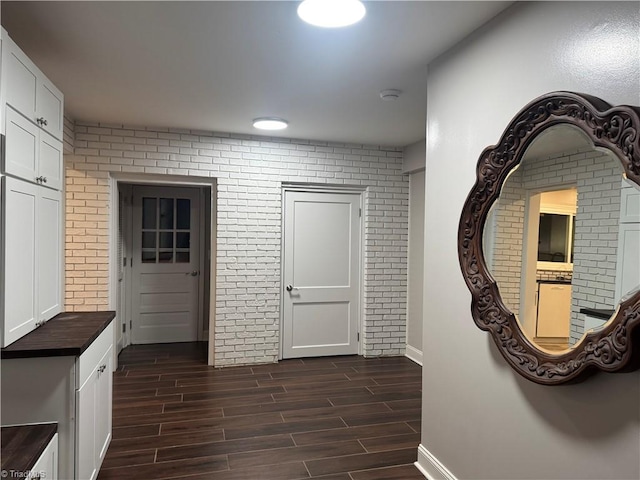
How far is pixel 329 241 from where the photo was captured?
16.4 feet

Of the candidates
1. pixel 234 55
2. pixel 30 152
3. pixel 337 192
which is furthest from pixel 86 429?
pixel 337 192

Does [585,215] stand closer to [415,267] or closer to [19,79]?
[19,79]

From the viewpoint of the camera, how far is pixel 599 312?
1.45 metres

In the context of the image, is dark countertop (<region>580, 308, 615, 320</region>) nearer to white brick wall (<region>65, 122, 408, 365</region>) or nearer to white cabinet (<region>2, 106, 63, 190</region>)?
white cabinet (<region>2, 106, 63, 190</region>)

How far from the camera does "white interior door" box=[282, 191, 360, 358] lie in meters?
4.89

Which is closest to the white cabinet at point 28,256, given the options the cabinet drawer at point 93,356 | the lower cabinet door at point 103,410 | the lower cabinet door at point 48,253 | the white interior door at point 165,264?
the lower cabinet door at point 48,253

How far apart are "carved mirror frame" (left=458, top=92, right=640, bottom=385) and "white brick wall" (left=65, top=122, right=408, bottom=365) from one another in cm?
287

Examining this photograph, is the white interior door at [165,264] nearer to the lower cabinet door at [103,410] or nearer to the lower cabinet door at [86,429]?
the lower cabinet door at [103,410]

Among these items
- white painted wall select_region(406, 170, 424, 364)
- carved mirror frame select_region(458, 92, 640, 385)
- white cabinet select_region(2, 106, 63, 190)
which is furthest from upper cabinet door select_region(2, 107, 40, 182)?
white painted wall select_region(406, 170, 424, 364)

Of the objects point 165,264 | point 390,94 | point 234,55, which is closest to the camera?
point 234,55

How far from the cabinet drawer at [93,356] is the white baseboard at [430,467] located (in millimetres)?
1926

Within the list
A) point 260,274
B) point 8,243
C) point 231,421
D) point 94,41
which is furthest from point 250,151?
point 8,243

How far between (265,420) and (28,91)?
8.60 ft

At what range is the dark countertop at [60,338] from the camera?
191 cm
